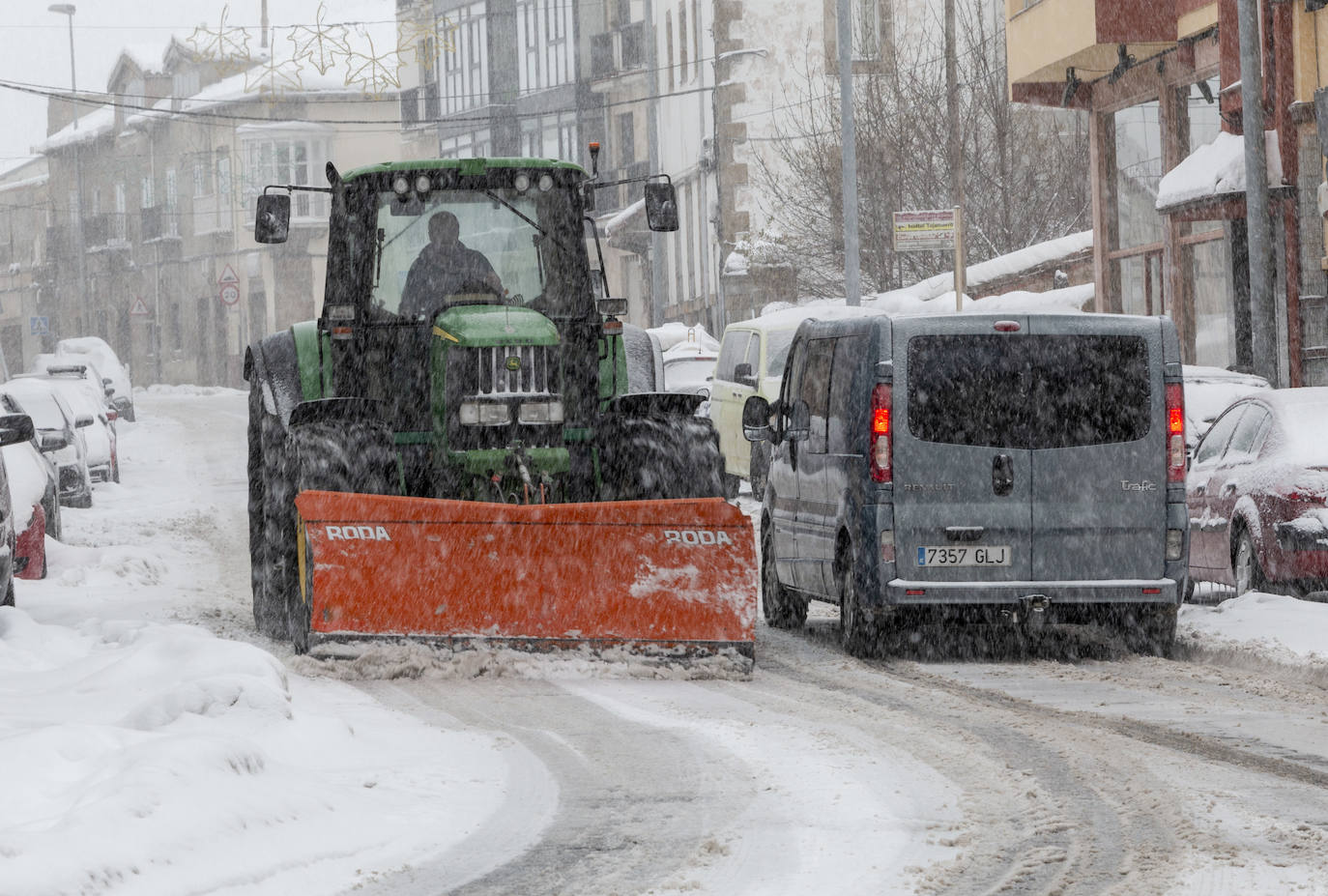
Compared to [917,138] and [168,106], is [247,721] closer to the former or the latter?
[917,138]

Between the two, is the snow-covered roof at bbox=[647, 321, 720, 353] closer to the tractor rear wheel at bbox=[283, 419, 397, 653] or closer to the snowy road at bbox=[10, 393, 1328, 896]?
the tractor rear wheel at bbox=[283, 419, 397, 653]

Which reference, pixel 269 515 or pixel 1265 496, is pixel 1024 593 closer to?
pixel 1265 496

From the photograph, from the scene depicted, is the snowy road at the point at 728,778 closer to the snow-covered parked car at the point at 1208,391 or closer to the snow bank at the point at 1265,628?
the snow bank at the point at 1265,628

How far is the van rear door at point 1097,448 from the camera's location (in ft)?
35.8

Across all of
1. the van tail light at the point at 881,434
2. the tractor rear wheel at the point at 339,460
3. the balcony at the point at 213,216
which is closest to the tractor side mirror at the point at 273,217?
the tractor rear wheel at the point at 339,460

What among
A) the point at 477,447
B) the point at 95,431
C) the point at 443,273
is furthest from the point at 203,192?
the point at 477,447

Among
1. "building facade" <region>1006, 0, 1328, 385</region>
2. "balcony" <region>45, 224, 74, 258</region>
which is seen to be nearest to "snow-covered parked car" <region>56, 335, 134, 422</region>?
"building facade" <region>1006, 0, 1328, 385</region>

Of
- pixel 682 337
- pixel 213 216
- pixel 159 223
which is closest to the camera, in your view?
pixel 682 337

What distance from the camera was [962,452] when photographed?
10.9 meters

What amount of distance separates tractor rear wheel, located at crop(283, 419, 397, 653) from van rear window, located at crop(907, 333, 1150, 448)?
8.85 feet

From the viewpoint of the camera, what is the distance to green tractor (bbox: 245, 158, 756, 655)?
33.4 feet

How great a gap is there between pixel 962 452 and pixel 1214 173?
13658 millimetres

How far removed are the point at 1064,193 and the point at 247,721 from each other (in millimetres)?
34701

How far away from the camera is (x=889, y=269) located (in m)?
40.2
